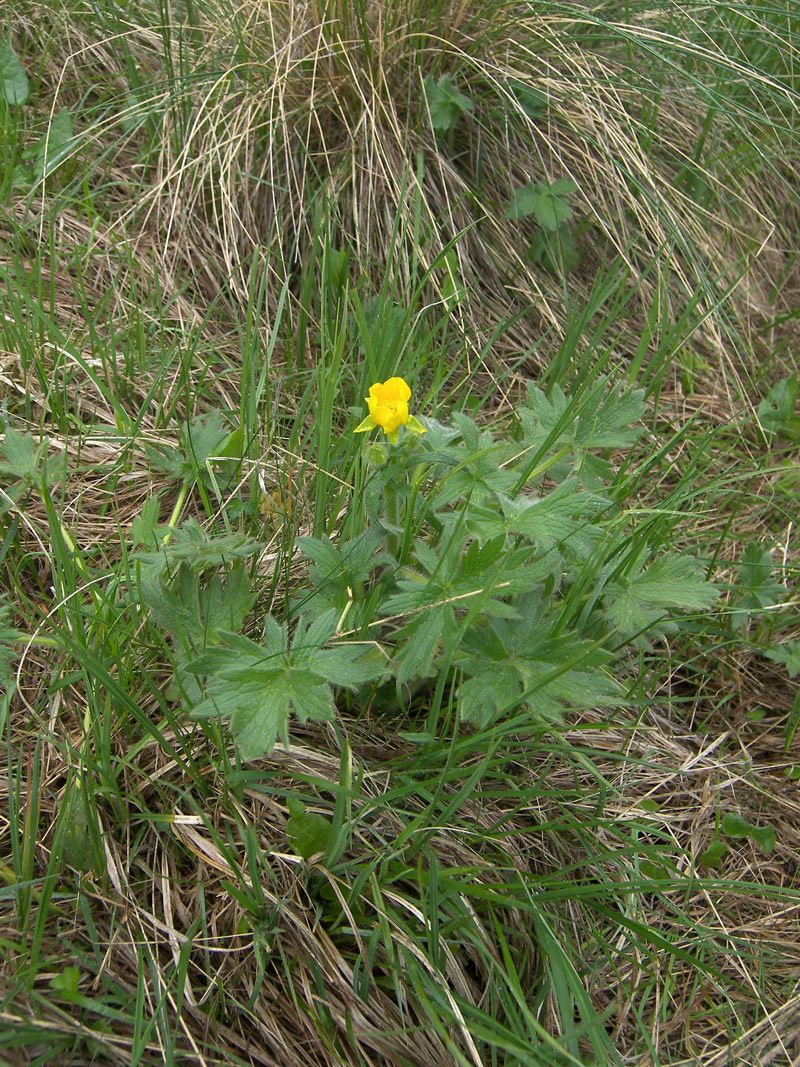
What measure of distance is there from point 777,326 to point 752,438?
1.65 ft

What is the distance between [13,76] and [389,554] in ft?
5.92

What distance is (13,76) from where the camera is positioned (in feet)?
7.11

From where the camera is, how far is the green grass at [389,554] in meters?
1.10

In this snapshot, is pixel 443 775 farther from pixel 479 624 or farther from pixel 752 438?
pixel 752 438

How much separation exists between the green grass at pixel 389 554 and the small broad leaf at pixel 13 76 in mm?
18

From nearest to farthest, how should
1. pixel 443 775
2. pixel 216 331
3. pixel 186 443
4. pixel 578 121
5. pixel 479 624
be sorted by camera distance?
pixel 443 775 < pixel 479 624 < pixel 186 443 < pixel 216 331 < pixel 578 121

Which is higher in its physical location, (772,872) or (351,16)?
(351,16)

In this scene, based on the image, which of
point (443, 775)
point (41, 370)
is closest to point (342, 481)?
point (443, 775)

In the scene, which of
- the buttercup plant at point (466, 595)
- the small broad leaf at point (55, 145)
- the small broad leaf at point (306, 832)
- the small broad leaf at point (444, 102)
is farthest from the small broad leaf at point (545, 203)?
the small broad leaf at point (306, 832)

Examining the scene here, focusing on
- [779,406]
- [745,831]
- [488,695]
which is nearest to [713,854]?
[745,831]

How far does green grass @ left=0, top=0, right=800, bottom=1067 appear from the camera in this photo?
3.60 feet

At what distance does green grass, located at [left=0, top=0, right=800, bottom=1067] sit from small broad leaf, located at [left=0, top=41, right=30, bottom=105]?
0.02m

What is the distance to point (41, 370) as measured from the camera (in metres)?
1.67

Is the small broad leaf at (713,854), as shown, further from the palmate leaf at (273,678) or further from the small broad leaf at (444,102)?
the small broad leaf at (444,102)
